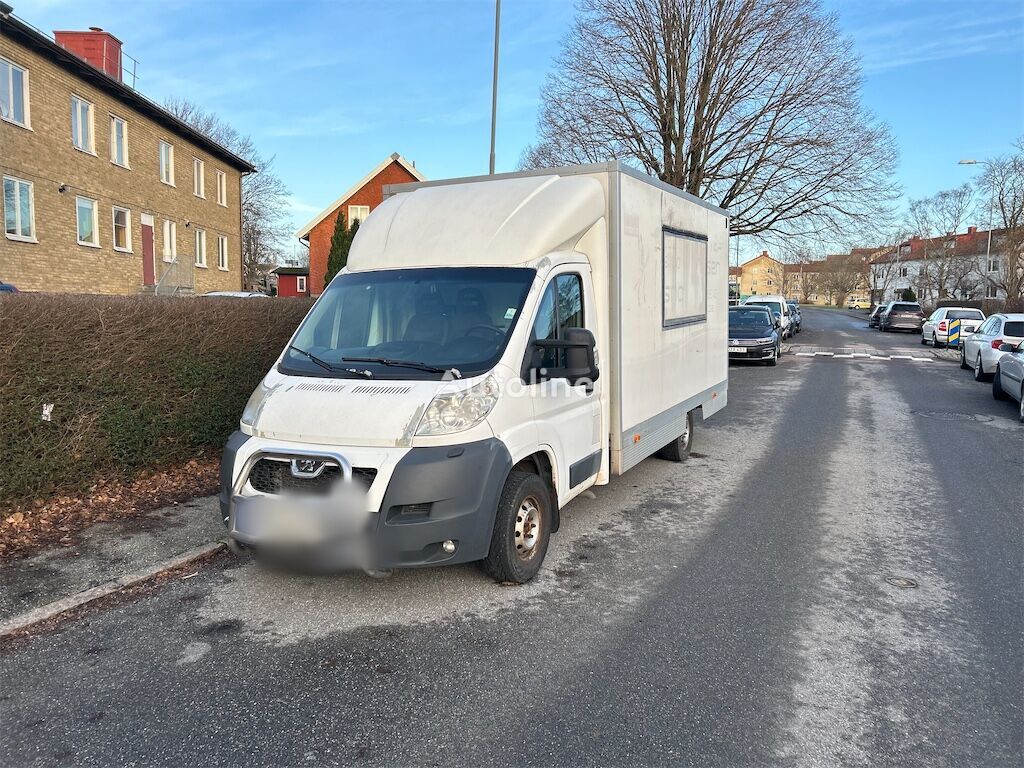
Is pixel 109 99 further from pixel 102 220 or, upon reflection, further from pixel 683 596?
pixel 683 596

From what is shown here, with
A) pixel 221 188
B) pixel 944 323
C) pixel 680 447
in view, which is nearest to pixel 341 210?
pixel 221 188

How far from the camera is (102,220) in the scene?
22625 millimetres

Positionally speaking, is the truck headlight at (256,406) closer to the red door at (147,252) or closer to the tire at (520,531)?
the tire at (520,531)

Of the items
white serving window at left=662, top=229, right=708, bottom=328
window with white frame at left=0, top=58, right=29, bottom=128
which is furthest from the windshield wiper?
window with white frame at left=0, top=58, right=29, bottom=128

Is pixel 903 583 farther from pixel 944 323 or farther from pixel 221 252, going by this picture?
pixel 221 252

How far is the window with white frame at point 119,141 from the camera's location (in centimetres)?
2317

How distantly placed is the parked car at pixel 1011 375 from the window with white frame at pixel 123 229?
23846 mm

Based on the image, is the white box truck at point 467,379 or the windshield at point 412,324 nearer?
the white box truck at point 467,379

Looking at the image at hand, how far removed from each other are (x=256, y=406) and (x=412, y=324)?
1096 mm

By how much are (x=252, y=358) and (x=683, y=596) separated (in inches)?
196

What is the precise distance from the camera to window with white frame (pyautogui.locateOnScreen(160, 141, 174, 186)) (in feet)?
86.1

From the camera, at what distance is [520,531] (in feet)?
14.9

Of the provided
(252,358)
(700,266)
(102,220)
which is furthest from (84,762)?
(102,220)

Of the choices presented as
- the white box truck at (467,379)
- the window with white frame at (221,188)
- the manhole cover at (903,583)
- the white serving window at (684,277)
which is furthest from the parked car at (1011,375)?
the window with white frame at (221,188)
